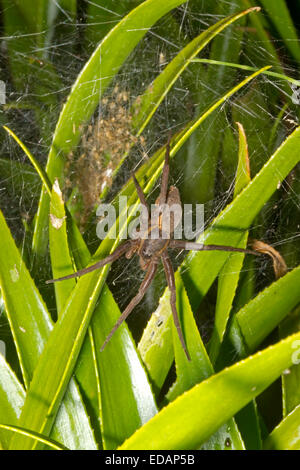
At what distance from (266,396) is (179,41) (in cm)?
73

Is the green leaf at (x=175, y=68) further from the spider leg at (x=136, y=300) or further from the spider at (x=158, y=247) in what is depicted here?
the spider leg at (x=136, y=300)

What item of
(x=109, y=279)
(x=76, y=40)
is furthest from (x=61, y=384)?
(x=76, y=40)

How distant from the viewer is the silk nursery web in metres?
0.90

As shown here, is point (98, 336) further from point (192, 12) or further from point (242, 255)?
point (192, 12)

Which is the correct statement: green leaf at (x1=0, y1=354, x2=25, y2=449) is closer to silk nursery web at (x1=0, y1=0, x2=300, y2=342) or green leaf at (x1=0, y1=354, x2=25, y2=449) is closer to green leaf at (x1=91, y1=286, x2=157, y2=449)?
Result: green leaf at (x1=91, y1=286, x2=157, y2=449)

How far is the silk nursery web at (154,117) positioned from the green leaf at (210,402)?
17.7 inches

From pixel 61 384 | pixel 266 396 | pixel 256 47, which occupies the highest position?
pixel 256 47

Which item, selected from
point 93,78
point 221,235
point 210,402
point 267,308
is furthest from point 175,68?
point 210,402

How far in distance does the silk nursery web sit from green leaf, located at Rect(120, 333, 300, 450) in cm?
45

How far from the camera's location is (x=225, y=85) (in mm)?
947

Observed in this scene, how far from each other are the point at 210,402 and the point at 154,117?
26.1 inches

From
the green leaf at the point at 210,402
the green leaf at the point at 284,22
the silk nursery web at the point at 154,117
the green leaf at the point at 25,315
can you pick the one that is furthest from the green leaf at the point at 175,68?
the green leaf at the point at 210,402

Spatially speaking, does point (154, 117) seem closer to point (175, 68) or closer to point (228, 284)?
point (175, 68)

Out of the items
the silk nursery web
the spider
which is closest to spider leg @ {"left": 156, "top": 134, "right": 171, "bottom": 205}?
the spider
